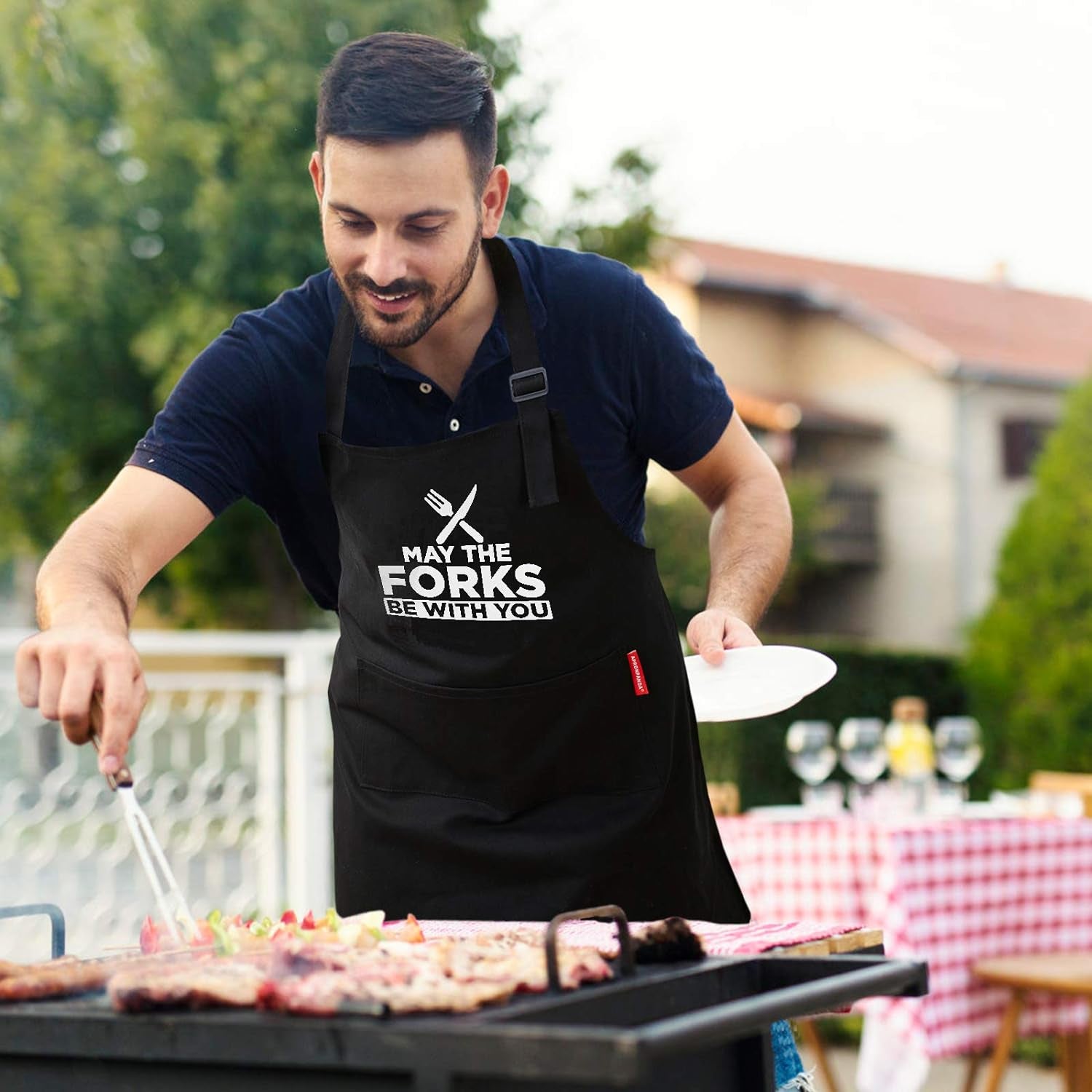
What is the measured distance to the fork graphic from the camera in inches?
76.9

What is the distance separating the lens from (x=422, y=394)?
205 centimetres

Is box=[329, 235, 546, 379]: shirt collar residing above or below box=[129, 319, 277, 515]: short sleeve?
above

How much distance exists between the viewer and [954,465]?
19672 mm

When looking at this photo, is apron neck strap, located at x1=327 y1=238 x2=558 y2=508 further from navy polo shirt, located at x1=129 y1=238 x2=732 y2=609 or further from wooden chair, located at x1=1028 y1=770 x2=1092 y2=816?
wooden chair, located at x1=1028 y1=770 x2=1092 y2=816

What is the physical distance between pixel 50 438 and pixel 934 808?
11136 millimetres

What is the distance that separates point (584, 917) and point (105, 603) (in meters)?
0.63

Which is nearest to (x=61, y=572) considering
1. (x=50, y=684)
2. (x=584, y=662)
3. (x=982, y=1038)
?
(x=50, y=684)

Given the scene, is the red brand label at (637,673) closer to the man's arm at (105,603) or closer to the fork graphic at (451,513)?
the fork graphic at (451,513)

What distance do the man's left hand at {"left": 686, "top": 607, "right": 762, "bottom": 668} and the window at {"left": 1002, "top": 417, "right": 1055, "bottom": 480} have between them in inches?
712

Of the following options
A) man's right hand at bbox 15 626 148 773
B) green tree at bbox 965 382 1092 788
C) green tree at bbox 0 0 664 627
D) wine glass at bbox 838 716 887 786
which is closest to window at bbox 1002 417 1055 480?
green tree at bbox 0 0 664 627

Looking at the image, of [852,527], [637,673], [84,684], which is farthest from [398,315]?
[852,527]

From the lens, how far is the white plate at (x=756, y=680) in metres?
1.82

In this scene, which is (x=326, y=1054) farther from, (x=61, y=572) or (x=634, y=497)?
(x=634, y=497)

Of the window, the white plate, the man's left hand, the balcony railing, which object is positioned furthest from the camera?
the balcony railing
